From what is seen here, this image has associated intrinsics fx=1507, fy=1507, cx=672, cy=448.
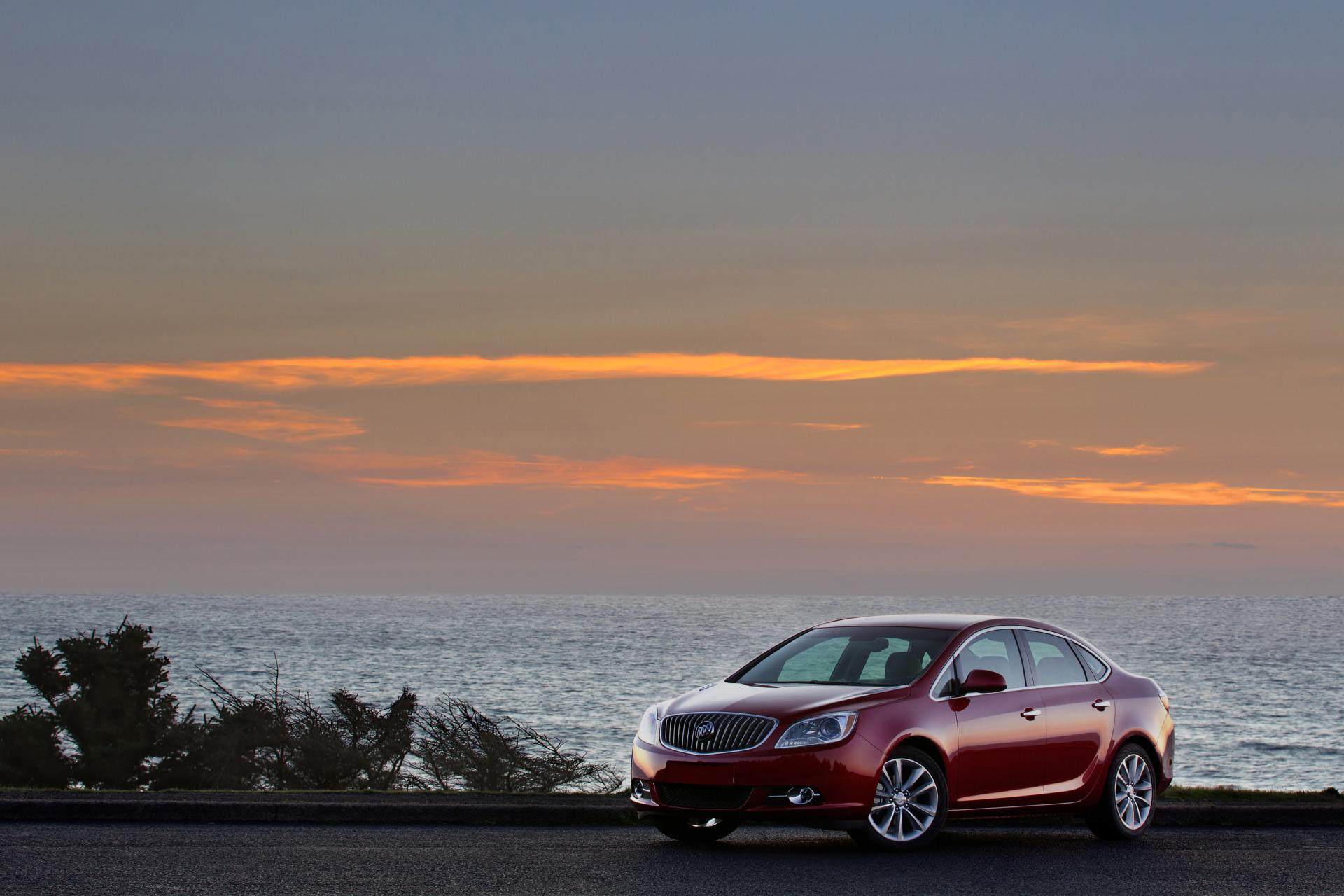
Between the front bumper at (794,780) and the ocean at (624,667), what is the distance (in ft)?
88.9

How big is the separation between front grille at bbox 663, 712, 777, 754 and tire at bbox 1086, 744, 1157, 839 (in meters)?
3.15

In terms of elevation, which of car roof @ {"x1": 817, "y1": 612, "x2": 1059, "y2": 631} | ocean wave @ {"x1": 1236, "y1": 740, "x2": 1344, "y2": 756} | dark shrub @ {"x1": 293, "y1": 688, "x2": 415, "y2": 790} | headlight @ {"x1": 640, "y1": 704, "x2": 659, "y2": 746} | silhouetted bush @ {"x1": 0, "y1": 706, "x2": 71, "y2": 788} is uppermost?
car roof @ {"x1": 817, "y1": 612, "x2": 1059, "y2": 631}

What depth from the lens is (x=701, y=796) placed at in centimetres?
1087

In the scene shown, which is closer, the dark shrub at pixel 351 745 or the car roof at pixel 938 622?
the car roof at pixel 938 622

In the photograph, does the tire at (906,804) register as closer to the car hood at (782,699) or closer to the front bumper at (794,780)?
the front bumper at (794,780)

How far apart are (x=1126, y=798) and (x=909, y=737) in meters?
2.51

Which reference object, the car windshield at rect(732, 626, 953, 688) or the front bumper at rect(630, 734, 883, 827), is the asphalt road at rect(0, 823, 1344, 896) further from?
the car windshield at rect(732, 626, 953, 688)

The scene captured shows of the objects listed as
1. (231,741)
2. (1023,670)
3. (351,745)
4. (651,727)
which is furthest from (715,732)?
(231,741)

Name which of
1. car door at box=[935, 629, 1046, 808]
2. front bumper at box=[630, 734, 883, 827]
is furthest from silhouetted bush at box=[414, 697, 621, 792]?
front bumper at box=[630, 734, 883, 827]

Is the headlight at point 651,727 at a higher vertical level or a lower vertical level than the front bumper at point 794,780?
higher

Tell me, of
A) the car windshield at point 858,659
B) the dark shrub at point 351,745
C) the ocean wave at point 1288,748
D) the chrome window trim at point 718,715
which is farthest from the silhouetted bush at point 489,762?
the ocean wave at point 1288,748

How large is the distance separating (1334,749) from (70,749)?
124 ft

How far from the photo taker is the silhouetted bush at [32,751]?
3288cm

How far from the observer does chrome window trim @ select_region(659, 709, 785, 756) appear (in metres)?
10.8
